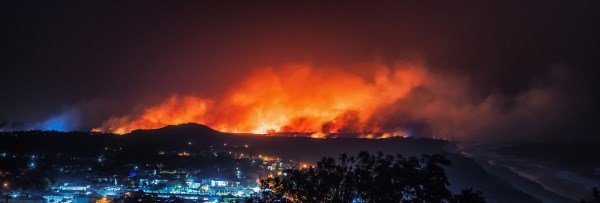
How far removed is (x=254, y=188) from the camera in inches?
1727

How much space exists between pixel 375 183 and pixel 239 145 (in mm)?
73070

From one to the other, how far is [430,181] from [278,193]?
421 centimetres

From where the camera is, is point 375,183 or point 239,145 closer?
point 375,183

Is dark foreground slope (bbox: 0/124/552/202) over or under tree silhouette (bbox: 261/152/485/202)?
over

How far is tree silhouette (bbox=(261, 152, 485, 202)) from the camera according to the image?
34.4 ft

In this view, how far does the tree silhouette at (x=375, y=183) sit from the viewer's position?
1048cm

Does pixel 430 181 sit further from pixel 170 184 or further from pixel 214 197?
pixel 170 184

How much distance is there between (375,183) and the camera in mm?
11133

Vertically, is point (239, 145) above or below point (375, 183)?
above

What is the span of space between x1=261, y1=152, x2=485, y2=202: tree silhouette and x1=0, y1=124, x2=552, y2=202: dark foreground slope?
33.5 m

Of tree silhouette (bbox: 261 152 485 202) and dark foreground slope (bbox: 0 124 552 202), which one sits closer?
tree silhouette (bbox: 261 152 485 202)

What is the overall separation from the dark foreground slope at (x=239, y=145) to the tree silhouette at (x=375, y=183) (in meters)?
33.5

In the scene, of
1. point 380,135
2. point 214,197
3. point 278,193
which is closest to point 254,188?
point 214,197

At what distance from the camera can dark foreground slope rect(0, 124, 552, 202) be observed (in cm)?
5215
